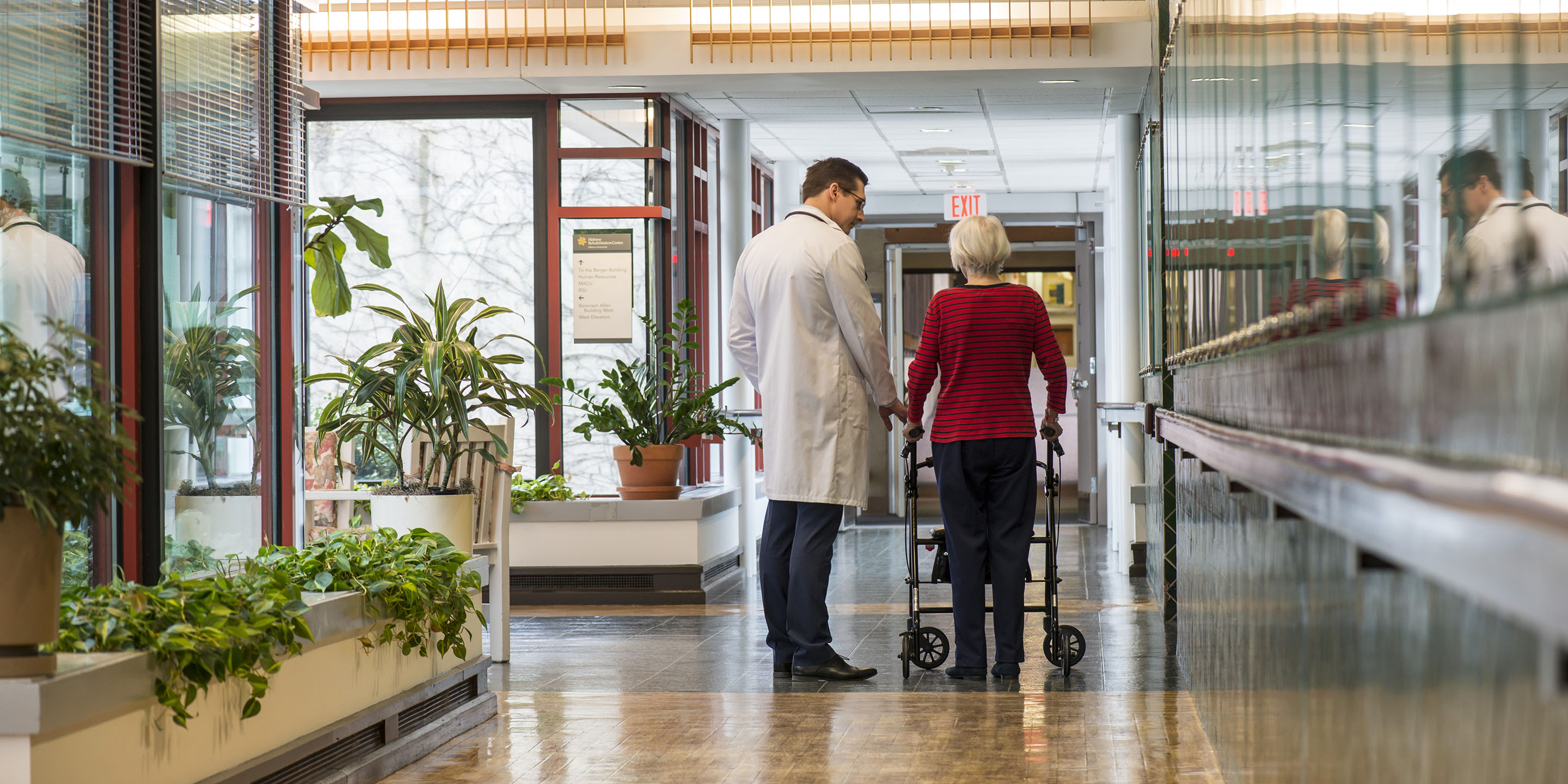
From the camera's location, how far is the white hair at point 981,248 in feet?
15.4

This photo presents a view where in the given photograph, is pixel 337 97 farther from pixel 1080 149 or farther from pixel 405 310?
pixel 1080 149

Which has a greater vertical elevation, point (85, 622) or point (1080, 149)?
point (1080, 149)

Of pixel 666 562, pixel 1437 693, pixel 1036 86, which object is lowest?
pixel 666 562

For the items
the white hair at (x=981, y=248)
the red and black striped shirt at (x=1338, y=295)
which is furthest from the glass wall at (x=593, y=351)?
the red and black striped shirt at (x=1338, y=295)

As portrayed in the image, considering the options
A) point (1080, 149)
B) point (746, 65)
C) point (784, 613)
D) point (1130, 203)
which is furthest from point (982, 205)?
point (784, 613)

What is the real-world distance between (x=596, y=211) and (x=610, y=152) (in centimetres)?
32

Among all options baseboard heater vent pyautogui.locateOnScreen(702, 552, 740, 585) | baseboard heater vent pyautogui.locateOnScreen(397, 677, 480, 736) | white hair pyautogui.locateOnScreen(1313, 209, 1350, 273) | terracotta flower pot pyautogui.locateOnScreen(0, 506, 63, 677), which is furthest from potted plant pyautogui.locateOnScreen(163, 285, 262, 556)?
baseboard heater vent pyautogui.locateOnScreen(702, 552, 740, 585)

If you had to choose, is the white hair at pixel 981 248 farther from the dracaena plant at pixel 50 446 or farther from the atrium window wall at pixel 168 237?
the dracaena plant at pixel 50 446

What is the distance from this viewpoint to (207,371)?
3668mm

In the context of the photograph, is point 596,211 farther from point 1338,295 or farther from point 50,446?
point 1338,295

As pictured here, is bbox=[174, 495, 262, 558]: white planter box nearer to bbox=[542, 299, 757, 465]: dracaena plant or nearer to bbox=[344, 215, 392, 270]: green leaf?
bbox=[344, 215, 392, 270]: green leaf

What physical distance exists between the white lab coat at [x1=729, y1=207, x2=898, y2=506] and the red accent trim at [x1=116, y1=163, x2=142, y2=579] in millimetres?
1976

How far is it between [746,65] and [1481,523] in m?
6.48

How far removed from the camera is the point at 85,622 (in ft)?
8.77
